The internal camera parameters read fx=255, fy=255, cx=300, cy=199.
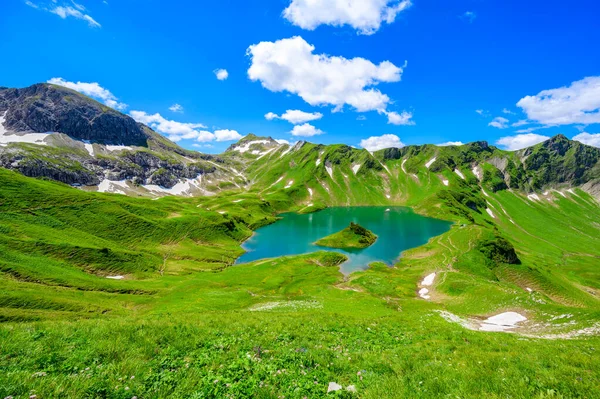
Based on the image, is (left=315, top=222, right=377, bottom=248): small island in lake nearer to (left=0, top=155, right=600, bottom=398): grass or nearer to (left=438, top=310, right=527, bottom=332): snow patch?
(left=0, top=155, right=600, bottom=398): grass

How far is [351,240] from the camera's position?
138500mm

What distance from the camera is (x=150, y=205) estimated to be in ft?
466

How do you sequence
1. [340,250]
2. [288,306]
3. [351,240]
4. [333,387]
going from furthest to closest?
1. [351,240]
2. [340,250]
3. [288,306]
4. [333,387]

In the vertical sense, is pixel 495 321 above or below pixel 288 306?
below

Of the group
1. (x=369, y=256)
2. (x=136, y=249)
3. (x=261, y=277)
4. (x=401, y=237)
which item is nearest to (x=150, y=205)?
(x=136, y=249)

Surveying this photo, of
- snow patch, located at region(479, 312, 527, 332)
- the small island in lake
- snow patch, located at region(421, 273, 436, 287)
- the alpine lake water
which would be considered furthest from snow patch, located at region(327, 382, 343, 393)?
the small island in lake

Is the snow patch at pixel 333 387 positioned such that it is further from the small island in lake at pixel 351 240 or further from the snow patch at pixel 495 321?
the small island in lake at pixel 351 240

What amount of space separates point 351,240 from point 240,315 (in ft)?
386

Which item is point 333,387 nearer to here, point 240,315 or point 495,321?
point 240,315

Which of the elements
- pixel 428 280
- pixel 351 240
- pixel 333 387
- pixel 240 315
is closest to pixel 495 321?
pixel 428 280

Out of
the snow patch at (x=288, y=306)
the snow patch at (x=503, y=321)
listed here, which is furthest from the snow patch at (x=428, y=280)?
the snow patch at (x=288, y=306)

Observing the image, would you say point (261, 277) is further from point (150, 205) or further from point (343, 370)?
point (150, 205)

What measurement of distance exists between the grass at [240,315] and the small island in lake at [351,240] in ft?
82.8

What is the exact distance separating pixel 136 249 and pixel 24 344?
10881cm
